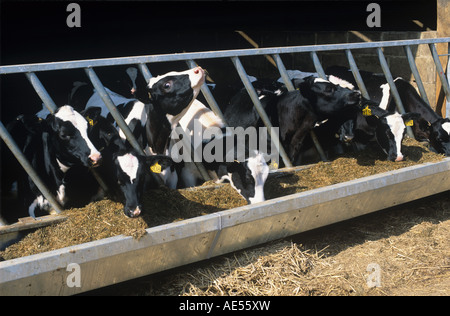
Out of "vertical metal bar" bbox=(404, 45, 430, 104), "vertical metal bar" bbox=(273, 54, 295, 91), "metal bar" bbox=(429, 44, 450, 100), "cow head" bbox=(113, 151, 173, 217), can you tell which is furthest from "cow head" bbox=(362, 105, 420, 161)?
"cow head" bbox=(113, 151, 173, 217)

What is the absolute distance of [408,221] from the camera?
5.40m

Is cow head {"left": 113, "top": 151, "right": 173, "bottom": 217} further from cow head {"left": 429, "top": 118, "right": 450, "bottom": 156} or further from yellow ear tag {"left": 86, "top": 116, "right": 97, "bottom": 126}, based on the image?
cow head {"left": 429, "top": 118, "right": 450, "bottom": 156}

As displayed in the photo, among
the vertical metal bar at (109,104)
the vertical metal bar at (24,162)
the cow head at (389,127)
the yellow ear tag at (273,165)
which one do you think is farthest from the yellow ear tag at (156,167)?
the cow head at (389,127)

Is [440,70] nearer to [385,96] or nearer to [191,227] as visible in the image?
[385,96]

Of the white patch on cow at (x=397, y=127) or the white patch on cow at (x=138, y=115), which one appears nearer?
the white patch on cow at (x=138, y=115)

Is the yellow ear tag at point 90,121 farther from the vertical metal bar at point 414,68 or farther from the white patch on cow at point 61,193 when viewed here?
the vertical metal bar at point 414,68

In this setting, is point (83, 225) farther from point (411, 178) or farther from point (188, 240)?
point (411, 178)

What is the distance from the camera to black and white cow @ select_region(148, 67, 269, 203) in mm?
4520

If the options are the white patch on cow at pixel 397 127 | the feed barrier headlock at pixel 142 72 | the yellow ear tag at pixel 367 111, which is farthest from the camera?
the yellow ear tag at pixel 367 111

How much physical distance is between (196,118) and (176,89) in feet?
1.83

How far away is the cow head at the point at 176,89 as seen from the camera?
4.74 metres

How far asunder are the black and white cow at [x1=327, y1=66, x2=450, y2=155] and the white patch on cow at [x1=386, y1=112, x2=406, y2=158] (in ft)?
2.38

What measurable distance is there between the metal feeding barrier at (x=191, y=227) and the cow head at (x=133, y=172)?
37 centimetres
